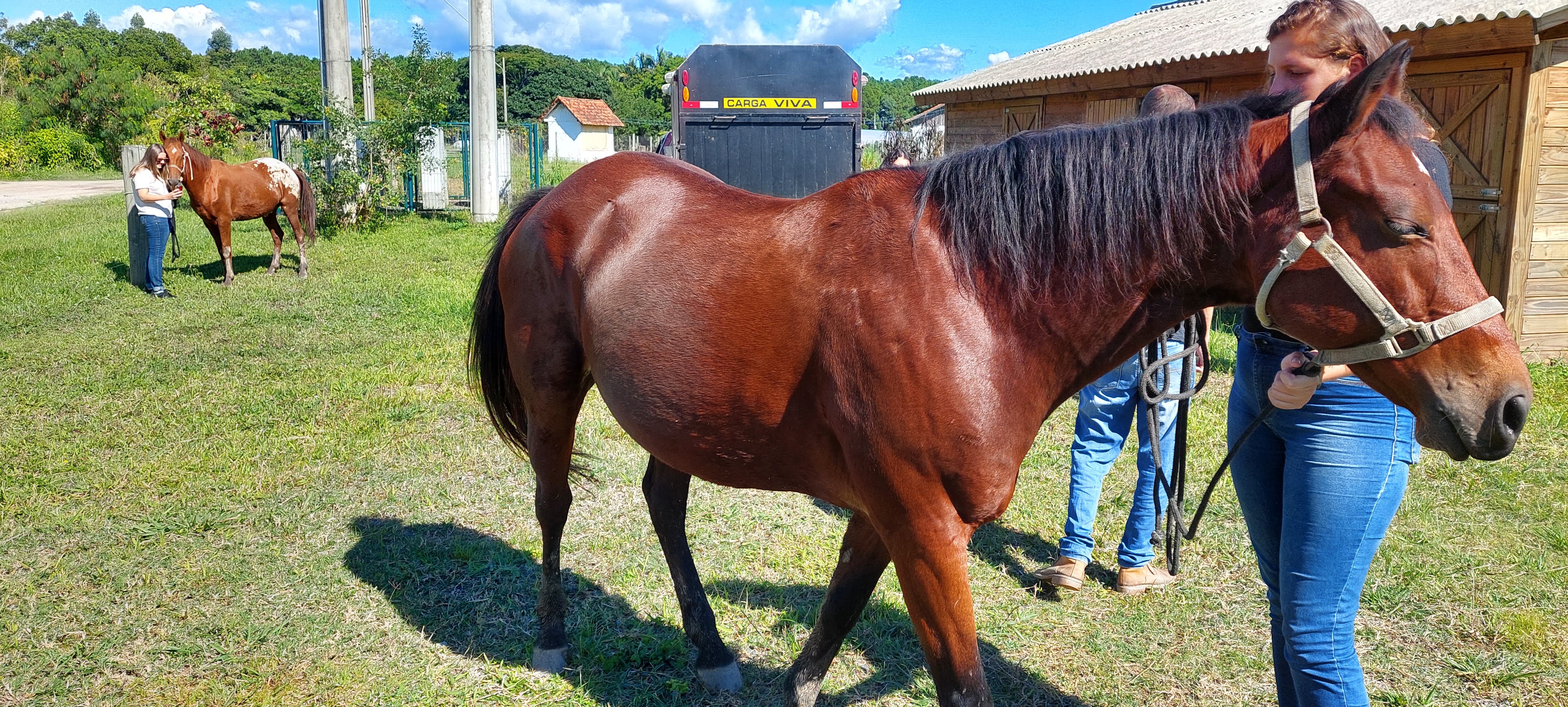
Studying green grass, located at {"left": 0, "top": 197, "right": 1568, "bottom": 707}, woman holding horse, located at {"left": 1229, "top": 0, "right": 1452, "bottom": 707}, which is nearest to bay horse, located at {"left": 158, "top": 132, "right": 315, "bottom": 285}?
green grass, located at {"left": 0, "top": 197, "right": 1568, "bottom": 707}

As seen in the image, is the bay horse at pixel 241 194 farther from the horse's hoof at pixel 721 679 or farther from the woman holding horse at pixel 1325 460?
the woman holding horse at pixel 1325 460

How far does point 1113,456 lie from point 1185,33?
9.77m

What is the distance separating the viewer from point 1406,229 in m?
1.57

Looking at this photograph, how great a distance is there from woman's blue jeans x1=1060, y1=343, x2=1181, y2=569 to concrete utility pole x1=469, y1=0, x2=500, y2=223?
1478 cm

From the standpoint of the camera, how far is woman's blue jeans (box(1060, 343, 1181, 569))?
3670 millimetres

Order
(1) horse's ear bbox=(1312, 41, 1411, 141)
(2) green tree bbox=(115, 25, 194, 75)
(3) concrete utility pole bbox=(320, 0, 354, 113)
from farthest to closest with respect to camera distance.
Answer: (2) green tree bbox=(115, 25, 194, 75)
(3) concrete utility pole bbox=(320, 0, 354, 113)
(1) horse's ear bbox=(1312, 41, 1411, 141)

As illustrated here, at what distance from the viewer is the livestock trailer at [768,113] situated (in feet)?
35.1

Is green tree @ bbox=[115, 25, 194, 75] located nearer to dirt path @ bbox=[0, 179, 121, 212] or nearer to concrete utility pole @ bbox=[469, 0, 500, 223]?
dirt path @ bbox=[0, 179, 121, 212]

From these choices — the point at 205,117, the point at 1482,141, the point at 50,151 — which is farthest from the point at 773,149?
the point at 50,151

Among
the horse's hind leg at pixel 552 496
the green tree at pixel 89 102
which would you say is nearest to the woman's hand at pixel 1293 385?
the horse's hind leg at pixel 552 496

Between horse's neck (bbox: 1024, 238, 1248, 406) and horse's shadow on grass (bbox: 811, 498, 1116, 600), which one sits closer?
horse's neck (bbox: 1024, 238, 1248, 406)

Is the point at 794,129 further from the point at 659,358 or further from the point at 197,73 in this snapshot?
the point at 197,73

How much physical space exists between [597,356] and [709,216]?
0.54 meters

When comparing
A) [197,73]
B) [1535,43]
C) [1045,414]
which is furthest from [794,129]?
[197,73]
